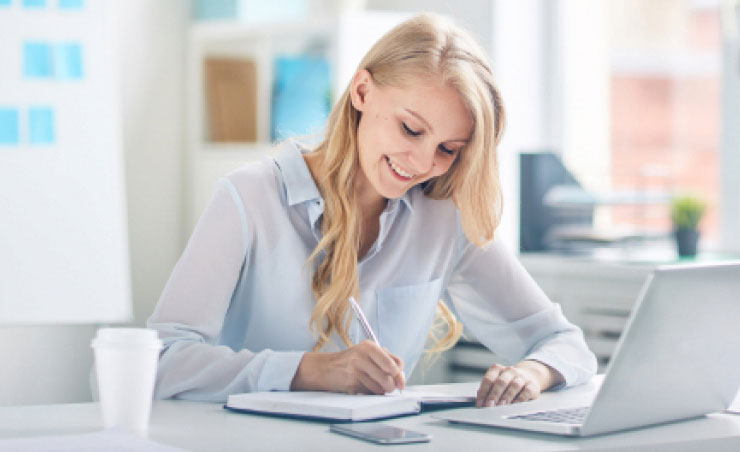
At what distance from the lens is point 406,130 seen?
62.9 inches

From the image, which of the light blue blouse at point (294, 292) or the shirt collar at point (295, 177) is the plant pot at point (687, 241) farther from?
the shirt collar at point (295, 177)

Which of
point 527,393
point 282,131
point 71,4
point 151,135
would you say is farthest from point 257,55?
point 527,393

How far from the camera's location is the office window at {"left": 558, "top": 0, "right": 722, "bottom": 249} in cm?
323

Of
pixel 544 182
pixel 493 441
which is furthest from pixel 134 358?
pixel 544 182

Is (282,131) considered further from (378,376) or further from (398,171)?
(378,376)

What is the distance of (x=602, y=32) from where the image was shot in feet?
11.4

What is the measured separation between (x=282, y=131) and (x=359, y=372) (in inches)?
54.4

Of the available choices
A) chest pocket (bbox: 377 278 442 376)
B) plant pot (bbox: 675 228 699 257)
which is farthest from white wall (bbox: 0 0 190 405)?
chest pocket (bbox: 377 278 442 376)

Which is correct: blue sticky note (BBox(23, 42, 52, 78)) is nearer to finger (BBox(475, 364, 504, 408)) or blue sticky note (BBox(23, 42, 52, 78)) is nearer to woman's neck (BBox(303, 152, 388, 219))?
woman's neck (BBox(303, 152, 388, 219))

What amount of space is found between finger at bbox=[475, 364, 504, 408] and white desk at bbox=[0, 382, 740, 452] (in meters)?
0.13

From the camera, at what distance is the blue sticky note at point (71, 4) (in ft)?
10.0

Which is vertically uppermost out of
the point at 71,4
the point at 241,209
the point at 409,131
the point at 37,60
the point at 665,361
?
the point at 71,4

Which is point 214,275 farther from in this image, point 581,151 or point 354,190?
point 581,151

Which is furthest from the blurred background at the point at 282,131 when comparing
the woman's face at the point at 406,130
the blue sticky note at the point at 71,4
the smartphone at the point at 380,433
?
the smartphone at the point at 380,433
